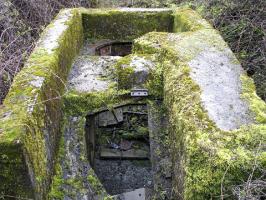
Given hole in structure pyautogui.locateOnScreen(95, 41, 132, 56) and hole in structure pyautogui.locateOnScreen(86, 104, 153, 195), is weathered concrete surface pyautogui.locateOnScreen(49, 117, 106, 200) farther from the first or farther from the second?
hole in structure pyautogui.locateOnScreen(95, 41, 132, 56)

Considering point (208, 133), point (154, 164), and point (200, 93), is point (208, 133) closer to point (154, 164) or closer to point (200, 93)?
point (200, 93)

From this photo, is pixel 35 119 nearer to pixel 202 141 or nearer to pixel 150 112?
pixel 202 141

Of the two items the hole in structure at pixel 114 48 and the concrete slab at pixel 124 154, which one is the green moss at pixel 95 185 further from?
the hole in structure at pixel 114 48

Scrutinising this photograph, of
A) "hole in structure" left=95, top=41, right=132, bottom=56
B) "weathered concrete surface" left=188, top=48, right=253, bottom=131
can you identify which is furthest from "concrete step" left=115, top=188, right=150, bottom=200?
"hole in structure" left=95, top=41, right=132, bottom=56

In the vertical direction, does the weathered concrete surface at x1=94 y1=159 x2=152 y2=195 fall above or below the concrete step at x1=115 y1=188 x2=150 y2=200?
below

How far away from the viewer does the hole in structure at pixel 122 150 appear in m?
5.91

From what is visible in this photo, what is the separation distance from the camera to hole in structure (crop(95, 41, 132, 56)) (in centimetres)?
674

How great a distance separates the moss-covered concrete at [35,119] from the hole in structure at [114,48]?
6.07 feet

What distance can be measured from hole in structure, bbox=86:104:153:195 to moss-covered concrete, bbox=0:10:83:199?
1.47m

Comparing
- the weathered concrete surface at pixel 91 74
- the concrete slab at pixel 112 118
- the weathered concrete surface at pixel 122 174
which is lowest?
the weathered concrete surface at pixel 122 174

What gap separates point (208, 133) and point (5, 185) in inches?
68.0

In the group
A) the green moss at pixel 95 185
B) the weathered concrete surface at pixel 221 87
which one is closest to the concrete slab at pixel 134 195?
the green moss at pixel 95 185

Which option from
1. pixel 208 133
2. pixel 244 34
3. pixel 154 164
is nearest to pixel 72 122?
pixel 154 164

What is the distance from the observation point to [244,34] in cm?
659
